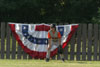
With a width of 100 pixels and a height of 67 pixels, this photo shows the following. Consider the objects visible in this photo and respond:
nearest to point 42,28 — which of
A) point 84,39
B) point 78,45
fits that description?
point 78,45

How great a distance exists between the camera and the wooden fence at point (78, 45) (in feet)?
50.0

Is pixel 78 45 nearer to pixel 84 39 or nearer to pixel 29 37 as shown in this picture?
pixel 84 39

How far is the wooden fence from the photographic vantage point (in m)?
15.2

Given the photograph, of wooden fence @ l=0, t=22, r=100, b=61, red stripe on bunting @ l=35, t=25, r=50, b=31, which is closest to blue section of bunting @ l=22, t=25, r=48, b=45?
red stripe on bunting @ l=35, t=25, r=50, b=31

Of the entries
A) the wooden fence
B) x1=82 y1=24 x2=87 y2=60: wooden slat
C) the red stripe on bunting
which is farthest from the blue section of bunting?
x1=82 y1=24 x2=87 y2=60: wooden slat

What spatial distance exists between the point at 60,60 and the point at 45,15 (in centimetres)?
1572

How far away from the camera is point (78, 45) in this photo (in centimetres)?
1527

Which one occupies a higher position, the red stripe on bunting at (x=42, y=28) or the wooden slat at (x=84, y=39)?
the red stripe on bunting at (x=42, y=28)

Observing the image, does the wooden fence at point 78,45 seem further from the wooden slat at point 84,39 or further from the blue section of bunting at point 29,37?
the blue section of bunting at point 29,37

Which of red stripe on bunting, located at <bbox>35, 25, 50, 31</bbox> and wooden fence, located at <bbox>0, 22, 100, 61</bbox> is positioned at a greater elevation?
red stripe on bunting, located at <bbox>35, 25, 50, 31</bbox>

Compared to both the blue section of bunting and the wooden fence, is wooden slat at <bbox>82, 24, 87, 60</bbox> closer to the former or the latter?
the wooden fence

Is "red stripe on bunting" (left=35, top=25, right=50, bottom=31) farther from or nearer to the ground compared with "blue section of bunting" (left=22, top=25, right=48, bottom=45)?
farther from the ground

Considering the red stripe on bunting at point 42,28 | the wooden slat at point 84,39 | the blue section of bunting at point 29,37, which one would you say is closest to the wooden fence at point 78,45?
the wooden slat at point 84,39

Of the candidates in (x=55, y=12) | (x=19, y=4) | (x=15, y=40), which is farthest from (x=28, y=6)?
(x=15, y=40)
